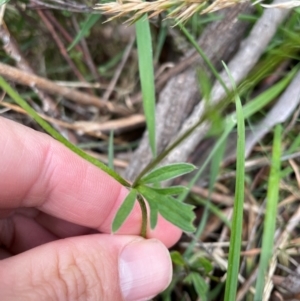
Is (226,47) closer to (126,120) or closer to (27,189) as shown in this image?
(126,120)

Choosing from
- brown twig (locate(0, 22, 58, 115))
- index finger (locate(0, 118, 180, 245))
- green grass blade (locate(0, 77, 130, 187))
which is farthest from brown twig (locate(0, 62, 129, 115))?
green grass blade (locate(0, 77, 130, 187))

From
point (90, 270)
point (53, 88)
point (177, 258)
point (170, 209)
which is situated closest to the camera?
point (170, 209)

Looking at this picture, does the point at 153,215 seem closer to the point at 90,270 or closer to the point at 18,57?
the point at 90,270

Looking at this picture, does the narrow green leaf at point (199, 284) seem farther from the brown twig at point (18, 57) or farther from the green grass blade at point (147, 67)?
the brown twig at point (18, 57)

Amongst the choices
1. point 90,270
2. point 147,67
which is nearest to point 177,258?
point 90,270

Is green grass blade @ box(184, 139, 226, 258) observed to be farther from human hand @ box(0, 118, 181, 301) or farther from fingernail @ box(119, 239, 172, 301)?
fingernail @ box(119, 239, 172, 301)

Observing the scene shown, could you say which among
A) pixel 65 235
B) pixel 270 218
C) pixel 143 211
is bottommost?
pixel 65 235

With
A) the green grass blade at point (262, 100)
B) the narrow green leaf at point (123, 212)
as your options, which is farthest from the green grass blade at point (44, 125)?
the green grass blade at point (262, 100)

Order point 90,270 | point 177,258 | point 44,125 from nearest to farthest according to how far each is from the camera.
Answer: point 44,125 → point 90,270 → point 177,258
